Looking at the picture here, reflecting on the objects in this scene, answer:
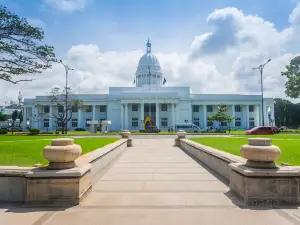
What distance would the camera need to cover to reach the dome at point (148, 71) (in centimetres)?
9475

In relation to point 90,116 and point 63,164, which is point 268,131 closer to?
point 63,164

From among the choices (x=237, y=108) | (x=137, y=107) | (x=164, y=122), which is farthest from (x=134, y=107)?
(x=237, y=108)

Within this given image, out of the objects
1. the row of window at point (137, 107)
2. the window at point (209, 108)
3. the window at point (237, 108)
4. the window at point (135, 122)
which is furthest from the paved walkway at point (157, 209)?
the window at point (237, 108)

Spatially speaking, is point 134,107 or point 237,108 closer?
point 134,107

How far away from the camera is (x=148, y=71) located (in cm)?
9394

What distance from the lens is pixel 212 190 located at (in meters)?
7.25

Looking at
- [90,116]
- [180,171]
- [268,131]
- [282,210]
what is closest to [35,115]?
[90,116]

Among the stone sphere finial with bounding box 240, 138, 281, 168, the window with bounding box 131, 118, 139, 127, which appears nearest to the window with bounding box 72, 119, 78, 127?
the window with bounding box 131, 118, 139, 127

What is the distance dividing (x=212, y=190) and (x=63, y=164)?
13.0ft

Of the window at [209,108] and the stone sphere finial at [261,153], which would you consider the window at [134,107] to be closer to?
the window at [209,108]

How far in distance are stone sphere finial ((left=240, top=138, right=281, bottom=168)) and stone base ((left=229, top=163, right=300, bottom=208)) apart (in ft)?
0.78

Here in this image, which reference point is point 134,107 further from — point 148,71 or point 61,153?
point 61,153

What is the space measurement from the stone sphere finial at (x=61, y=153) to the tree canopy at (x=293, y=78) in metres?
51.8

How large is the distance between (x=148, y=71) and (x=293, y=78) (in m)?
52.6
